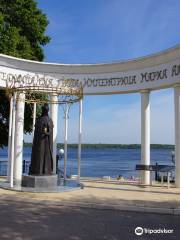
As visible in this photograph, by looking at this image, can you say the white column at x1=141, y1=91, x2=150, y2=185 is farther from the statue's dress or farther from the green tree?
the green tree

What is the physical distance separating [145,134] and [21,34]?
1160 centimetres

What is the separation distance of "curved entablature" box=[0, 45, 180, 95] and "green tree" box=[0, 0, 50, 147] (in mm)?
3680

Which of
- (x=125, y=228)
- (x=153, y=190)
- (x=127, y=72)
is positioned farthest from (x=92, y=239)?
(x=127, y=72)

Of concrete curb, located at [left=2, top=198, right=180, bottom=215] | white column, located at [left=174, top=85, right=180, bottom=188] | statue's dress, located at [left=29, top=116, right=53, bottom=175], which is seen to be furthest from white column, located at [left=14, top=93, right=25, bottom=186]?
white column, located at [left=174, top=85, right=180, bottom=188]

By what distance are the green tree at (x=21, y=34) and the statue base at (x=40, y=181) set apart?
837 cm

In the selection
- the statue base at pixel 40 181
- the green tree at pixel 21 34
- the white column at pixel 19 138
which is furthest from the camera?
the green tree at pixel 21 34

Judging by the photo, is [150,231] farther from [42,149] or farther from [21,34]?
[21,34]

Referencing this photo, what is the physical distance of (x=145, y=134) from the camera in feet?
59.5

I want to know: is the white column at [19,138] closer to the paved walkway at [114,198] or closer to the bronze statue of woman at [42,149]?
the bronze statue of woman at [42,149]

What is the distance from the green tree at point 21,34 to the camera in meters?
22.3

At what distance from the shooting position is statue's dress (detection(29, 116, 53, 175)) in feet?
50.6

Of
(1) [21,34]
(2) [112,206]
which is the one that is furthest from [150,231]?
(1) [21,34]

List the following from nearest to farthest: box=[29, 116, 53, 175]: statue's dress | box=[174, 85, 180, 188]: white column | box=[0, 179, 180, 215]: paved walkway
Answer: box=[0, 179, 180, 215]: paved walkway, box=[29, 116, 53, 175]: statue's dress, box=[174, 85, 180, 188]: white column

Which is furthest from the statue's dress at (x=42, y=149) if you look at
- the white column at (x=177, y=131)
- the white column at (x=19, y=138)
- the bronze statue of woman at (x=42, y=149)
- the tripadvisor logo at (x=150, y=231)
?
the tripadvisor logo at (x=150, y=231)
